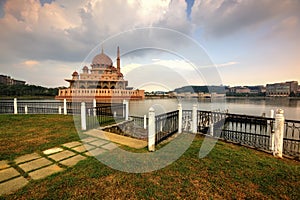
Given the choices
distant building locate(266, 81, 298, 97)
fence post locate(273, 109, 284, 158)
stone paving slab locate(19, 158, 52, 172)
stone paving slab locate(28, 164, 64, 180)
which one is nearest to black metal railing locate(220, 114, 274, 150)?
fence post locate(273, 109, 284, 158)

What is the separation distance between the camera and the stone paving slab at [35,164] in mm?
2895

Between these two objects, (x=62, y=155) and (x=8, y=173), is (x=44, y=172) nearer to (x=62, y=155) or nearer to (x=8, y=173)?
(x=8, y=173)

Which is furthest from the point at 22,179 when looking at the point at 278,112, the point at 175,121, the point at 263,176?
the point at 278,112

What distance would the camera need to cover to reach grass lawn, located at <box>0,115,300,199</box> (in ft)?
7.35

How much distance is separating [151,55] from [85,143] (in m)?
3.69

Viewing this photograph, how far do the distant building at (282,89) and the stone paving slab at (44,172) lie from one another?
82.5 metres

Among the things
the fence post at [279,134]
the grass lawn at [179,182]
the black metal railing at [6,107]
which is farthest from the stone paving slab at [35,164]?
the black metal railing at [6,107]

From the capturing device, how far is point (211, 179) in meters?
2.71

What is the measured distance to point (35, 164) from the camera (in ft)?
10.1

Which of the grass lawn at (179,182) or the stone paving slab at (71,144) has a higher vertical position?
the stone paving slab at (71,144)

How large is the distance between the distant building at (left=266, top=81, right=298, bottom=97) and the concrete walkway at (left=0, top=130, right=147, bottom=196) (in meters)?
80.6

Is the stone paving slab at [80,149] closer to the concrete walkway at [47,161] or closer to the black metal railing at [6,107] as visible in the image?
the concrete walkway at [47,161]

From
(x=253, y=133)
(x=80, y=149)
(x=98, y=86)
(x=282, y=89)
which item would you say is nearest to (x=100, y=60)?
(x=98, y=86)

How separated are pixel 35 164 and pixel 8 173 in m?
0.43
